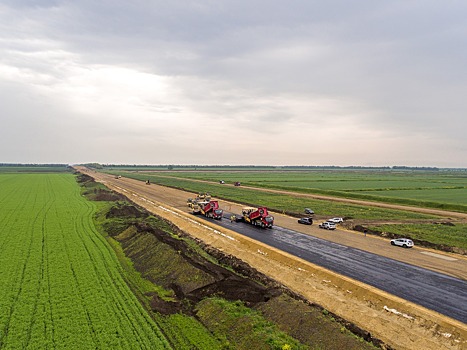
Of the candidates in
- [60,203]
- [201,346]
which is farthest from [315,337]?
[60,203]

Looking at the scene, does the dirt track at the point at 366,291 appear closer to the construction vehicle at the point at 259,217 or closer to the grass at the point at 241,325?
the grass at the point at 241,325

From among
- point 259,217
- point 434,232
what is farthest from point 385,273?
point 259,217

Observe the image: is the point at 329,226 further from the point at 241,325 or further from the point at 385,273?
the point at 241,325

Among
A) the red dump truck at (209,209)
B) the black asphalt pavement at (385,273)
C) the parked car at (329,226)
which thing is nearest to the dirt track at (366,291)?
the black asphalt pavement at (385,273)

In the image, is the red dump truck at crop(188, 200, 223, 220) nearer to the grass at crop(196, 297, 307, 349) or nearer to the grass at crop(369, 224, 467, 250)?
the grass at crop(369, 224, 467, 250)

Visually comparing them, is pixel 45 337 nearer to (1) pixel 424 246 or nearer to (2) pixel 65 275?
(2) pixel 65 275
